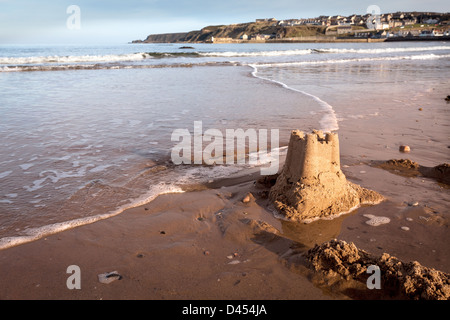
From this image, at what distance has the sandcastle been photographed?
12.0ft

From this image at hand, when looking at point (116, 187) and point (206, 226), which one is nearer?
point (206, 226)

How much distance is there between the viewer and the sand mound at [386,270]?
7.66ft

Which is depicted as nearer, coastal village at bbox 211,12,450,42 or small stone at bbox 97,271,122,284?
small stone at bbox 97,271,122,284

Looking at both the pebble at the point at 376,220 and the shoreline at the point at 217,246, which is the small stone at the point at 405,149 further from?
the pebble at the point at 376,220

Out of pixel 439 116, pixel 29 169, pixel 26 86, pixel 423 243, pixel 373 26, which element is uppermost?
pixel 373 26

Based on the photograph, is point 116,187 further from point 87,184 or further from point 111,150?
point 111,150

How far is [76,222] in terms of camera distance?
3.62 m

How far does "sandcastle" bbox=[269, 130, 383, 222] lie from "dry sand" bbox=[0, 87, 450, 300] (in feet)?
0.49

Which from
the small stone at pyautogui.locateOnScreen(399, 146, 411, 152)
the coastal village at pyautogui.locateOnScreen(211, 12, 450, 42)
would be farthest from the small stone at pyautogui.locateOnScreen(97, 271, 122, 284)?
the coastal village at pyautogui.locateOnScreen(211, 12, 450, 42)

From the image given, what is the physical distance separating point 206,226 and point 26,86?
15.3 metres

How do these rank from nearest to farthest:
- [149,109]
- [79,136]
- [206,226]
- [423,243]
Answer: [423,243] < [206,226] < [79,136] < [149,109]

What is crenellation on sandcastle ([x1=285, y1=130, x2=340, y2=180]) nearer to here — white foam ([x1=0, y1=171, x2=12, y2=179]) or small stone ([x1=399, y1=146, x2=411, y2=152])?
small stone ([x1=399, y1=146, x2=411, y2=152])

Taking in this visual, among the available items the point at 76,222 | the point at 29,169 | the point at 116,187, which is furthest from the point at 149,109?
the point at 76,222

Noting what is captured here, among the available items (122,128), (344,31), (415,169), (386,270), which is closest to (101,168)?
(122,128)
